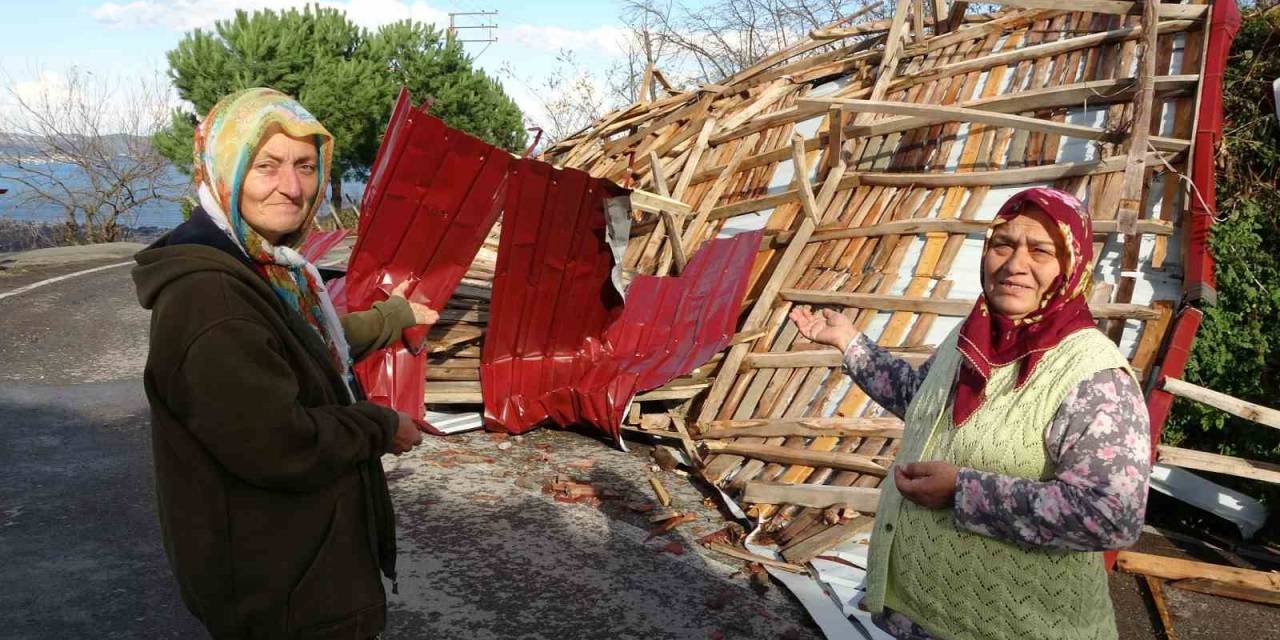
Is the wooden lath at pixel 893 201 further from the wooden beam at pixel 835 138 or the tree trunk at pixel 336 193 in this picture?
the tree trunk at pixel 336 193

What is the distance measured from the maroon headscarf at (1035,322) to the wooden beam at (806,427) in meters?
3.14

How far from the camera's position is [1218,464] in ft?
16.3

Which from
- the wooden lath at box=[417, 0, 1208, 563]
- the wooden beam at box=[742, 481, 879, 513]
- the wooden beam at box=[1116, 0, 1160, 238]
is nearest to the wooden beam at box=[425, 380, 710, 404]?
the wooden lath at box=[417, 0, 1208, 563]

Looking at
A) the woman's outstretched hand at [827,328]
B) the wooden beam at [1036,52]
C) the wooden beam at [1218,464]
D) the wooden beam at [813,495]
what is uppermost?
the wooden beam at [1036,52]

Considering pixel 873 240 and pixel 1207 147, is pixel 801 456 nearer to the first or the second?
pixel 873 240

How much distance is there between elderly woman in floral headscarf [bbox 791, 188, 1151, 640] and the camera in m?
1.97

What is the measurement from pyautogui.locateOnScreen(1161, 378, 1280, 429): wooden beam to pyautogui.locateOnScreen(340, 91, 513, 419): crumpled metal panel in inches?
157

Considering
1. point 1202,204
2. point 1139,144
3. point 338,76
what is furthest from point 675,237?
point 338,76

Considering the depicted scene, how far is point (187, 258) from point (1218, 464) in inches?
201

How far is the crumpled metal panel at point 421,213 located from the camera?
5.62 m

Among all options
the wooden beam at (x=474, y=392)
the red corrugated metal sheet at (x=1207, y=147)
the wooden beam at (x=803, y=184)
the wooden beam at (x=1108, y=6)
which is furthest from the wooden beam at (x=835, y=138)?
the red corrugated metal sheet at (x=1207, y=147)

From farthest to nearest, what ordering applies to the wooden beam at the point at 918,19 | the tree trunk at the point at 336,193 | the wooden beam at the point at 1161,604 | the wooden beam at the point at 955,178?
Result: the tree trunk at the point at 336,193
the wooden beam at the point at 918,19
the wooden beam at the point at 955,178
the wooden beam at the point at 1161,604

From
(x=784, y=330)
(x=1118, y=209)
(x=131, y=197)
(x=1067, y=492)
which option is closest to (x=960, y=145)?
(x=1118, y=209)

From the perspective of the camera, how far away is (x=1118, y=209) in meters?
5.49
